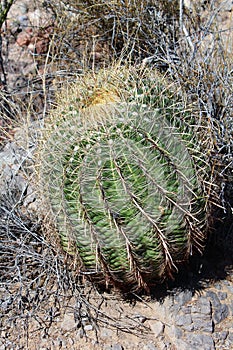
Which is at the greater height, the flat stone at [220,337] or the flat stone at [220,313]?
the flat stone at [220,313]

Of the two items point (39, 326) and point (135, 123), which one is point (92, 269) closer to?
point (39, 326)

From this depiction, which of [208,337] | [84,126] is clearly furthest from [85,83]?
[208,337]

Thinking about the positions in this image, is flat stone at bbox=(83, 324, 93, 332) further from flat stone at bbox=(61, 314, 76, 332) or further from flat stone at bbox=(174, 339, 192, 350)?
flat stone at bbox=(174, 339, 192, 350)

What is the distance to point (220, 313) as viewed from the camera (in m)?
2.86

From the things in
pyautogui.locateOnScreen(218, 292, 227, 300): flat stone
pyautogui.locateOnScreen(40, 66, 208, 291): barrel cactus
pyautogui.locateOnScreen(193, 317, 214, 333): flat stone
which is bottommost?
pyautogui.locateOnScreen(193, 317, 214, 333): flat stone

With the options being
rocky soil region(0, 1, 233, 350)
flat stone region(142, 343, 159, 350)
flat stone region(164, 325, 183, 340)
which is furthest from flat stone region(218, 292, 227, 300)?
flat stone region(142, 343, 159, 350)

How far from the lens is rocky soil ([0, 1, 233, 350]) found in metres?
2.74

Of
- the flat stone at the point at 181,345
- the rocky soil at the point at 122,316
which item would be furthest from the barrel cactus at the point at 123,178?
the flat stone at the point at 181,345

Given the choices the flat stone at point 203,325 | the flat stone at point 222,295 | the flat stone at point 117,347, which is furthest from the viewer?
the flat stone at point 222,295

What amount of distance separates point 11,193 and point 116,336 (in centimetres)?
105

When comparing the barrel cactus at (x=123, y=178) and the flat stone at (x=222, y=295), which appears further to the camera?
the flat stone at (x=222, y=295)

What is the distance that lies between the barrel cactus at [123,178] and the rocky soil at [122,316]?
0.69ft

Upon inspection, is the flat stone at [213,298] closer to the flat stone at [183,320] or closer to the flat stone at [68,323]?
the flat stone at [183,320]

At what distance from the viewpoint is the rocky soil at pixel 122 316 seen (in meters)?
2.74
